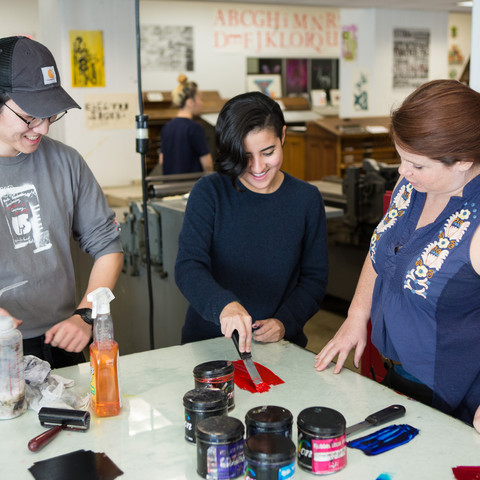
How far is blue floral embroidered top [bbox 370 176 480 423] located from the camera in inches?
61.7

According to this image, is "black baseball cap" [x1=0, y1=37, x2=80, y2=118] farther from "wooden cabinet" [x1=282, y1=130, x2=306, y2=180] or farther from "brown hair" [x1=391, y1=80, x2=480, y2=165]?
"wooden cabinet" [x1=282, y1=130, x2=306, y2=180]

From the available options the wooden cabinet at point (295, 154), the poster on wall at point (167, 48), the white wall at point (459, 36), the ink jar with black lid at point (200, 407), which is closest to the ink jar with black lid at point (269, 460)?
the ink jar with black lid at point (200, 407)

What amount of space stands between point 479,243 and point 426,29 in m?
9.30

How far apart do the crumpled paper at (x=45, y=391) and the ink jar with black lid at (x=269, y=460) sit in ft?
1.82

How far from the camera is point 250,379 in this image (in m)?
1.73

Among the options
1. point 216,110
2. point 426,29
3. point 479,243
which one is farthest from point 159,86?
point 479,243

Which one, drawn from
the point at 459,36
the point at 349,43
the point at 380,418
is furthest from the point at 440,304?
the point at 459,36

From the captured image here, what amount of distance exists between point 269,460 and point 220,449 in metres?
0.11

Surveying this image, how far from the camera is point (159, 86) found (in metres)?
10.1

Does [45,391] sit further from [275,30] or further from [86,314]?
[275,30]

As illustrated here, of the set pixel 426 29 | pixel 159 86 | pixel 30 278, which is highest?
pixel 426 29

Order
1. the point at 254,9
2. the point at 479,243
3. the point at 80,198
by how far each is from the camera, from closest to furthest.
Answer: the point at 479,243, the point at 80,198, the point at 254,9

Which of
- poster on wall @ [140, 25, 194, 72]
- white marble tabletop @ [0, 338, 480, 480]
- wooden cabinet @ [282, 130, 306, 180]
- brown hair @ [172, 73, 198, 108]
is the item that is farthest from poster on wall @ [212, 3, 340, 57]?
white marble tabletop @ [0, 338, 480, 480]

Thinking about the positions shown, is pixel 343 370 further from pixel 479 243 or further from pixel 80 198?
pixel 80 198
